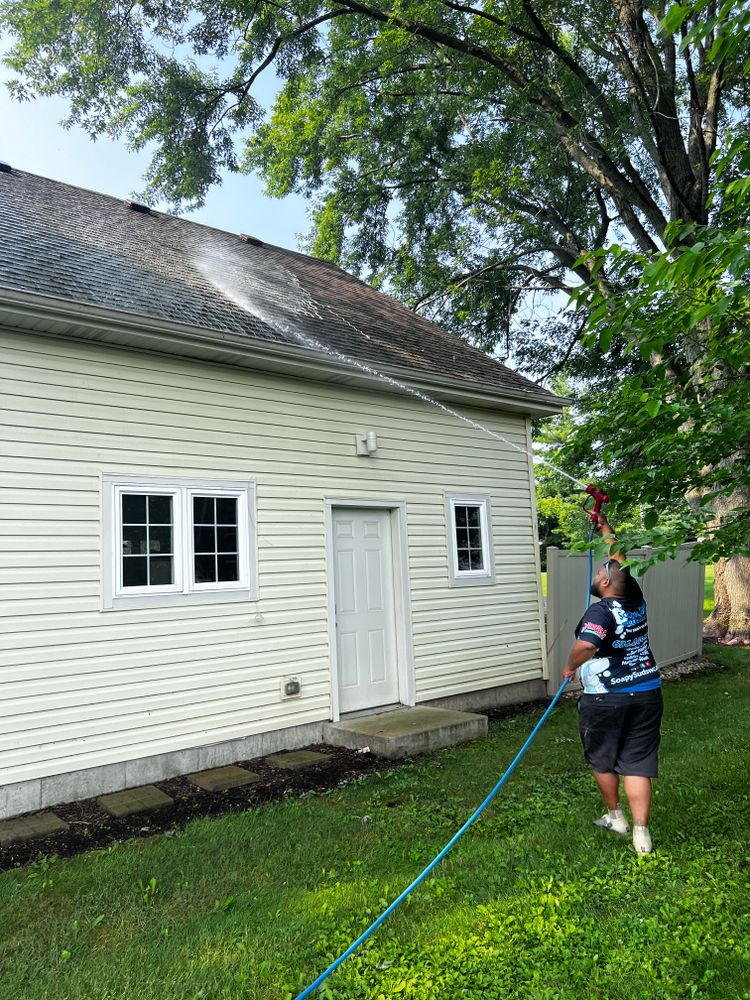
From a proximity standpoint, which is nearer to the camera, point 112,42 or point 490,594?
point 490,594

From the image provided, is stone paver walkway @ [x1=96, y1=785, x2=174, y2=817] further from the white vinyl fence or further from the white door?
the white vinyl fence

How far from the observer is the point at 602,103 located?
36.6 ft

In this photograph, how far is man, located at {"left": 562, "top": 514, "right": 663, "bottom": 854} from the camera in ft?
12.8

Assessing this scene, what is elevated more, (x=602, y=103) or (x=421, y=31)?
(x=421, y=31)

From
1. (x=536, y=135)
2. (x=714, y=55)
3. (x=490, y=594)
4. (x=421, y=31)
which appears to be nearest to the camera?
(x=714, y=55)

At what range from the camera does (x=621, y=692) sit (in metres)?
4.00

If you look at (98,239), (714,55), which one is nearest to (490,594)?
(98,239)

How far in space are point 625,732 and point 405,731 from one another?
2.96 metres

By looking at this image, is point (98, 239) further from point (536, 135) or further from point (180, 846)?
point (536, 135)

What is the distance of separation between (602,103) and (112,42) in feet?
26.6

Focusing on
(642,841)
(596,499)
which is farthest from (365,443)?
(642,841)

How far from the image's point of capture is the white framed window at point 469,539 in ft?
28.7

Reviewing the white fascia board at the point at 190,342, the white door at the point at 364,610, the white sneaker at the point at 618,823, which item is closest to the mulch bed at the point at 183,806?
the white door at the point at 364,610

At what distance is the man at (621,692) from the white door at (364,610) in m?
3.78
